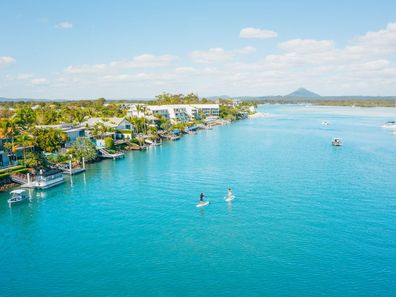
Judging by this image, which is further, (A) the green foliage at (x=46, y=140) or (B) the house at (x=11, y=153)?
(A) the green foliage at (x=46, y=140)

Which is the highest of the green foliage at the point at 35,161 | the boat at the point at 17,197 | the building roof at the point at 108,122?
the building roof at the point at 108,122

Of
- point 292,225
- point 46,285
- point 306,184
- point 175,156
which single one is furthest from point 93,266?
point 175,156

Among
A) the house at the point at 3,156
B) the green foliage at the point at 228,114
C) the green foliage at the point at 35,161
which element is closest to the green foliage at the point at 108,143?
the green foliage at the point at 35,161

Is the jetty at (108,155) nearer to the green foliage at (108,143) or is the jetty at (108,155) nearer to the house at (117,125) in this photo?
the green foliage at (108,143)

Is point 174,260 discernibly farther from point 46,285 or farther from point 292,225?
point 292,225

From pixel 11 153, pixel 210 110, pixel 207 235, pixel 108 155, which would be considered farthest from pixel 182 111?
pixel 207 235

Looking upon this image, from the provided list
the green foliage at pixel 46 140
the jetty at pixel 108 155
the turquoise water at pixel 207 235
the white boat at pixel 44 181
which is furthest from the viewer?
the jetty at pixel 108 155

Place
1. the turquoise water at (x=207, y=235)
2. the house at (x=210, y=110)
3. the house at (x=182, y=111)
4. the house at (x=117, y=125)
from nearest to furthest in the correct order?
the turquoise water at (x=207, y=235) → the house at (x=117, y=125) → the house at (x=182, y=111) → the house at (x=210, y=110)

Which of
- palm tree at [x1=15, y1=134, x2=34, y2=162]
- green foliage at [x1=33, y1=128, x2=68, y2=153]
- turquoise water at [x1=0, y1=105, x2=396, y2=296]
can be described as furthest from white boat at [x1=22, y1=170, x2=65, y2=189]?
green foliage at [x1=33, y1=128, x2=68, y2=153]
